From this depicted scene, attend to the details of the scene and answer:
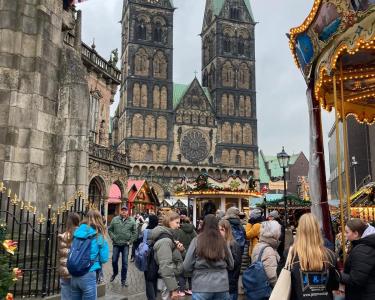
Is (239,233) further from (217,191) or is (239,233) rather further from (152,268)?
(217,191)

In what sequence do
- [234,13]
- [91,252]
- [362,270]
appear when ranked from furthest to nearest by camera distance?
[234,13] → [91,252] → [362,270]

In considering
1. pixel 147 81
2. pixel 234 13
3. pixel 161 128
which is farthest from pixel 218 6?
pixel 161 128

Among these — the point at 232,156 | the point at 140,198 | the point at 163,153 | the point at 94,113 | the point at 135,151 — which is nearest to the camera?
the point at 94,113

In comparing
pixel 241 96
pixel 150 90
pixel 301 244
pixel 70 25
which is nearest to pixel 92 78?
pixel 70 25

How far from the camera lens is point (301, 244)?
3453 millimetres

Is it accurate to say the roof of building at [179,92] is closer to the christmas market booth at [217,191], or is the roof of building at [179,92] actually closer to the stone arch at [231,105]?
the stone arch at [231,105]

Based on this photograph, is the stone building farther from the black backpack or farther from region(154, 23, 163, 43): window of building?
region(154, 23, 163, 43): window of building

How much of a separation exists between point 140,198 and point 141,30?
34.1 m

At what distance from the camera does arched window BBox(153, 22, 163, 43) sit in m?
60.4

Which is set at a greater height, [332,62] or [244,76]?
[244,76]

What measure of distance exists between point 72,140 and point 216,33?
59.7 m

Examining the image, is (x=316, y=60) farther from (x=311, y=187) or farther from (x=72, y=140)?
(x=72, y=140)

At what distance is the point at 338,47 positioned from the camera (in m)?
7.05

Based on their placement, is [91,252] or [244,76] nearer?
[91,252]
